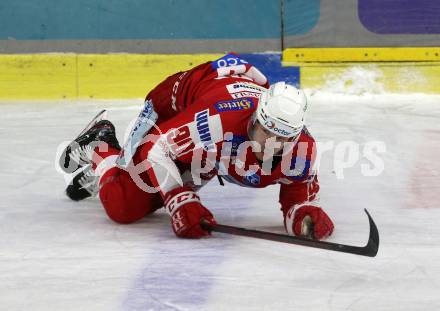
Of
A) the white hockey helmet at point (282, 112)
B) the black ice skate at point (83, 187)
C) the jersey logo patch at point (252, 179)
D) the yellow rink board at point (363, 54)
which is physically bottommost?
the black ice skate at point (83, 187)

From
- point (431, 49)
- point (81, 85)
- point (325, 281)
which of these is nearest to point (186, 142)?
point (325, 281)

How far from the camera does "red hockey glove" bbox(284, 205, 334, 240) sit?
2369 mm

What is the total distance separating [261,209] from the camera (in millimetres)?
2811

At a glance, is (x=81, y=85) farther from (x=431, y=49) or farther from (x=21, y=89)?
(x=431, y=49)

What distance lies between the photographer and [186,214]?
2.36 metres

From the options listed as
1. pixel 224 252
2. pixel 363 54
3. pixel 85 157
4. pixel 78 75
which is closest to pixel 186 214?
pixel 224 252

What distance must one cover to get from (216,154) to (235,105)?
154mm

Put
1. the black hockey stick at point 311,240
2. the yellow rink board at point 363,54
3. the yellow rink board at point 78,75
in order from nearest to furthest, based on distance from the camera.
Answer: the black hockey stick at point 311,240, the yellow rink board at point 78,75, the yellow rink board at point 363,54

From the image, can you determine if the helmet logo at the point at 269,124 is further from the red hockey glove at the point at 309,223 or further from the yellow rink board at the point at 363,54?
the yellow rink board at the point at 363,54

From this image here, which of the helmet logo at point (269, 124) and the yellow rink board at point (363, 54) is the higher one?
the yellow rink board at point (363, 54)

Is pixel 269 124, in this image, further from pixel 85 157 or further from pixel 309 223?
pixel 85 157

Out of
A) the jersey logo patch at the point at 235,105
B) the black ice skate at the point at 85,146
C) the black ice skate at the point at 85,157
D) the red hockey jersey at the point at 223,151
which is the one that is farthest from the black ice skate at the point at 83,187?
the jersey logo patch at the point at 235,105

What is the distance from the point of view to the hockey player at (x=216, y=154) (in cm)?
234

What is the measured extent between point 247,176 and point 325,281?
0.59m
